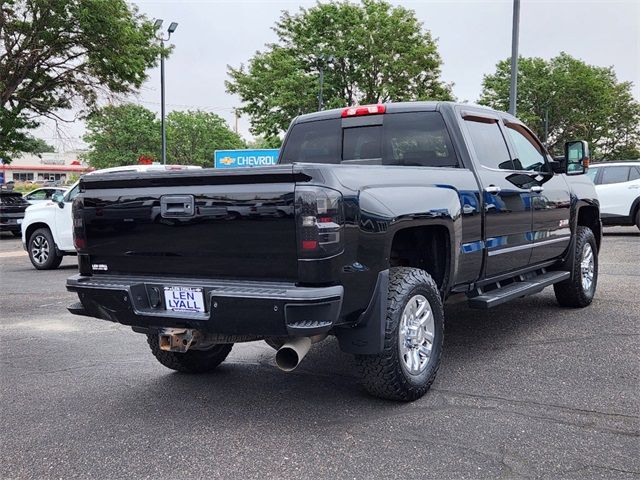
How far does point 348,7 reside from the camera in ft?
93.3

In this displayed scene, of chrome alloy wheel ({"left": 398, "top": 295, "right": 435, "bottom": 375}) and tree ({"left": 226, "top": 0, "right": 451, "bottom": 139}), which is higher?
tree ({"left": 226, "top": 0, "right": 451, "bottom": 139})

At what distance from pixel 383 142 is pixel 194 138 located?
5734 centimetres

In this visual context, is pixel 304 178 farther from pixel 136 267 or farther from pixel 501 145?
pixel 501 145

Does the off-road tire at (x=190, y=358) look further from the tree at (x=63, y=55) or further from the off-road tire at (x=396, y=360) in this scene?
the tree at (x=63, y=55)

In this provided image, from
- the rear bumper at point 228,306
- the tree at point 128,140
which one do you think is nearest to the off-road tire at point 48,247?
the rear bumper at point 228,306

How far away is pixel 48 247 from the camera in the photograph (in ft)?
38.1

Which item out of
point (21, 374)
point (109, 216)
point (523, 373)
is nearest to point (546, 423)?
point (523, 373)

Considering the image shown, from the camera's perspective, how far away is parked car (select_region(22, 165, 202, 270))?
37.3 ft

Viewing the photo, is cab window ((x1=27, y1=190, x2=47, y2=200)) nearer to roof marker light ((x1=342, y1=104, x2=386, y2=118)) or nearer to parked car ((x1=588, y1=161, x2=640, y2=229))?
parked car ((x1=588, y1=161, x2=640, y2=229))

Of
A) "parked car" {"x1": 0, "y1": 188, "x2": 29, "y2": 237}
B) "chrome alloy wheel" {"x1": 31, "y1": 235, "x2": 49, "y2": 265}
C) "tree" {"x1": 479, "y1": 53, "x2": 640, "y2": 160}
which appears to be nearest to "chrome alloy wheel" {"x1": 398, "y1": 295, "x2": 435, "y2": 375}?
"chrome alloy wheel" {"x1": 31, "y1": 235, "x2": 49, "y2": 265}

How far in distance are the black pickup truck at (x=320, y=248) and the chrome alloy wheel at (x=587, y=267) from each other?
6.01 ft

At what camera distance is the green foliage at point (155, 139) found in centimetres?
5431

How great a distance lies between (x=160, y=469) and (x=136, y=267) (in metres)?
1.30

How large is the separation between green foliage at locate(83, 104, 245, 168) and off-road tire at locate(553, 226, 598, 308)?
157 feet
